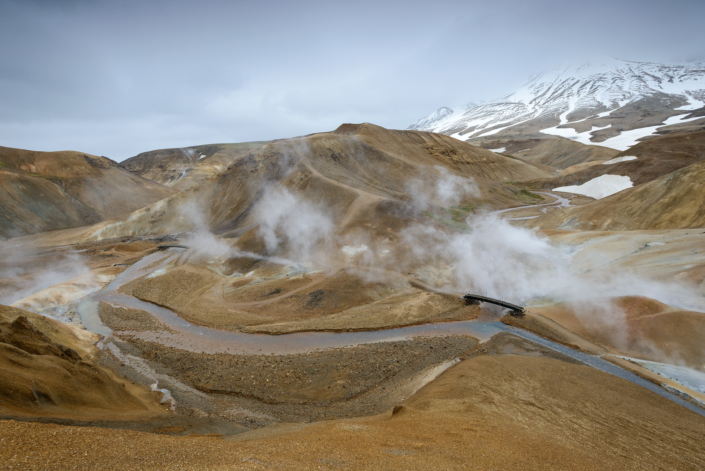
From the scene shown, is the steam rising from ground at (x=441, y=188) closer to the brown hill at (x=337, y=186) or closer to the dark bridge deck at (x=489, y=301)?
the brown hill at (x=337, y=186)

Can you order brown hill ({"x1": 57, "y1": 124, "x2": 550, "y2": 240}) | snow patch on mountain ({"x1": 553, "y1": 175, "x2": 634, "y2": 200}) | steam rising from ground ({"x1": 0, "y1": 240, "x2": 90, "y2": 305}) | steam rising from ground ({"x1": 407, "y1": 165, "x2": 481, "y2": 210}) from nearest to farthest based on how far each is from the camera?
steam rising from ground ({"x1": 0, "y1": 240, "x2": 90, "y2": 305}) → brown hill ({"x1": 57, "y1": 124, "x2": 550, "y2": 240}) → steam rising from ground ({"x1": 407, "y1": 165, "x2": 481, "y2": 210}) → snow patch on mountain ({"x1": 553, "y1": 175, "x2": 634, "y2": 200})

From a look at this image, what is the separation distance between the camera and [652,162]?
88.2m

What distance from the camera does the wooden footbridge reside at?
3197 cm

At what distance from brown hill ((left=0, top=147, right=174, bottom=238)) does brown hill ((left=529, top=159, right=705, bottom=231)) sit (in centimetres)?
12019

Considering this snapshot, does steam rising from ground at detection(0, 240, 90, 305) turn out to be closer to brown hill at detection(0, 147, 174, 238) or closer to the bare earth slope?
brown hill at detection(0, 147, 174, 238)

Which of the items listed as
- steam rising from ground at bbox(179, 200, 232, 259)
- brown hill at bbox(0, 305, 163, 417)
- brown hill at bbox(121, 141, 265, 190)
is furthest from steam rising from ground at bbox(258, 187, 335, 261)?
brown hill at bbox(121, 141, 265, 190)

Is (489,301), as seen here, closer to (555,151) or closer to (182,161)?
(555,151)

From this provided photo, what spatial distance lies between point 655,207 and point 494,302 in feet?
113

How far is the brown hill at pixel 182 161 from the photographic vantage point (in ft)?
511

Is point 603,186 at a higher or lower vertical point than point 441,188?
lower

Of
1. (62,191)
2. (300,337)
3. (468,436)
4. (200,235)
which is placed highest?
(62,191)

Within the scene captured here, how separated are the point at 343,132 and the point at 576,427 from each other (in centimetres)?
9221

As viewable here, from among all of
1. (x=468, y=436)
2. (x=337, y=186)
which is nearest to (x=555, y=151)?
(x=337, y=186)

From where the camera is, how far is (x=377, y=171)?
253ft
